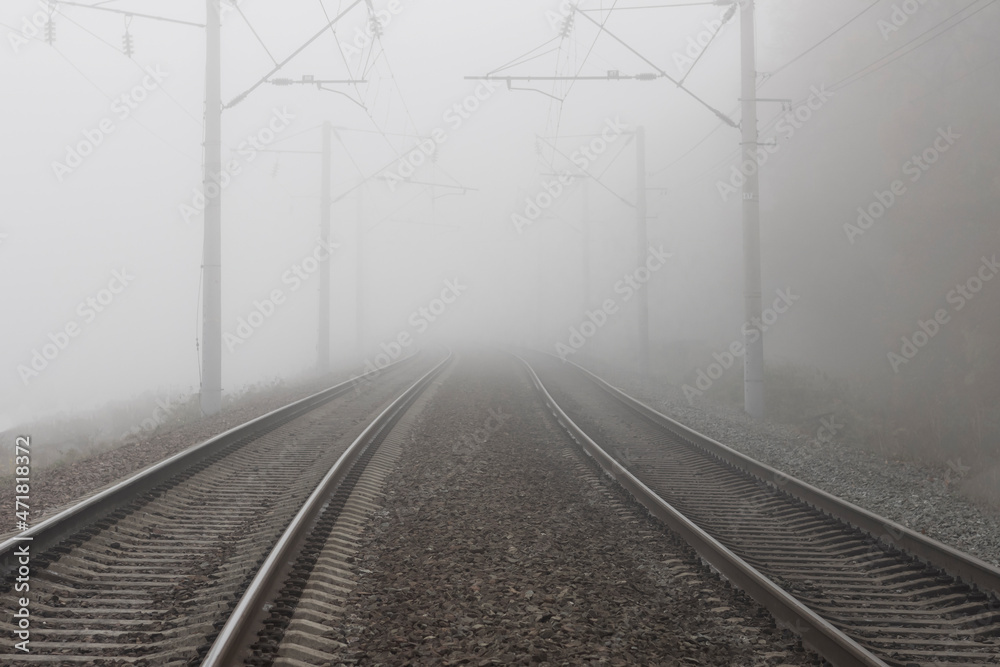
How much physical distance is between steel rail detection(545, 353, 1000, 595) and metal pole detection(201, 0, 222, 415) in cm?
1084

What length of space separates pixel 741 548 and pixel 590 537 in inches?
53.8

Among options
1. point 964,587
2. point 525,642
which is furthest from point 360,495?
point 964,587

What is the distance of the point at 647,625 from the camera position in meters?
4.34

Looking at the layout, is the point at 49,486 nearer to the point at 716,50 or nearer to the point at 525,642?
the point at 525,642

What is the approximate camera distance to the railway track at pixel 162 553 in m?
4.00

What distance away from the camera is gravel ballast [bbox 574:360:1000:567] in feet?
22.5

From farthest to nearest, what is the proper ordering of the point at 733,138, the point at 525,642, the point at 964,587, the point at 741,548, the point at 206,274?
the point at 733,138
the point at 206,274
the point at 741,548
the point at 964,587
the point at 525,642

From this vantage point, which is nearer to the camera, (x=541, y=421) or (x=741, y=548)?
(x=741, y=548)
